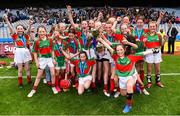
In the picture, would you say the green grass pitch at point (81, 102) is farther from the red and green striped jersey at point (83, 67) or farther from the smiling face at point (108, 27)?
the smiling face at point (108, 27)

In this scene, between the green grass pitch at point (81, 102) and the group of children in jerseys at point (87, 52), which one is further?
the group of children in jerseys at point (87, 52)

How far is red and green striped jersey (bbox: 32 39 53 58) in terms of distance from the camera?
27.0 ft

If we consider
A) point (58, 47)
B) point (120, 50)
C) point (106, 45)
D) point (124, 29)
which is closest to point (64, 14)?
point (58, 47)

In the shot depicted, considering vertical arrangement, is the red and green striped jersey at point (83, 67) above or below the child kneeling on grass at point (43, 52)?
below

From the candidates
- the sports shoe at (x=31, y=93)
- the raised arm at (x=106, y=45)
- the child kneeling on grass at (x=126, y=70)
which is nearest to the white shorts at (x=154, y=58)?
the child kneeling on grass at (x=126, y=70)

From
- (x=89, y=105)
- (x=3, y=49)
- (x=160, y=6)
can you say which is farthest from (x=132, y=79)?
(x=160, y=6)

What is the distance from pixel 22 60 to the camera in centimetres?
896

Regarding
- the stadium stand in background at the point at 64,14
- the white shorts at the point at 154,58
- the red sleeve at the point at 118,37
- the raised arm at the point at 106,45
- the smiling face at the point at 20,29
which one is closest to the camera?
the raised arm at the point at 106,45

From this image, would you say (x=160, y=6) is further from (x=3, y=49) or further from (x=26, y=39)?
(x=26, y=39)

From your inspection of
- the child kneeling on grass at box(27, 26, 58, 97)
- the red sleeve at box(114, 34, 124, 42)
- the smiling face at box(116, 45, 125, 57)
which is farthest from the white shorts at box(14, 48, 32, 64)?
the smiling face at box(116, 45, 125, 57)

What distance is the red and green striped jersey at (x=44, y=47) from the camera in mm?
8234

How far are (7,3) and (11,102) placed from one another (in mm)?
24101

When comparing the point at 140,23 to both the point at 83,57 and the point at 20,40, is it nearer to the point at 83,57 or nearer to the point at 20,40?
the point at 83,57

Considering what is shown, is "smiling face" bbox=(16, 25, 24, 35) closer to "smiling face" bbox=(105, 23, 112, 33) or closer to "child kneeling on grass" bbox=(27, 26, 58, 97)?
"child kneeling on grass" bbox=(27, 26, 58, 97)
